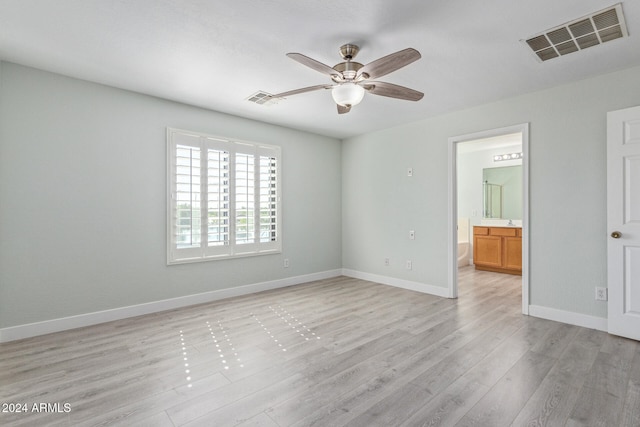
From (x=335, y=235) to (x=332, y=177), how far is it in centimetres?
109

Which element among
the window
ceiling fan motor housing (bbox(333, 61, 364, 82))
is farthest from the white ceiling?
the window

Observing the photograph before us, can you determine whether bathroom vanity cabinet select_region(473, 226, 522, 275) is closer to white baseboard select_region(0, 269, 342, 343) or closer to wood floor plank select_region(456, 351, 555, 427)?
wood floor plank select_region(456, 351, 555, 427)

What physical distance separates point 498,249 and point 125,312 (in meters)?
6.24

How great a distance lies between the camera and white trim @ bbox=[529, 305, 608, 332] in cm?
314

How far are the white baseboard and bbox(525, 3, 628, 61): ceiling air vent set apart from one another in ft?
13.9

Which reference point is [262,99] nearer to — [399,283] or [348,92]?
[348,92]

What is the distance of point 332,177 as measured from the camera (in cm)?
579

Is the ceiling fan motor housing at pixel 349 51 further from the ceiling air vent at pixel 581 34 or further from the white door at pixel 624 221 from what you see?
the white door at pixel 624 221

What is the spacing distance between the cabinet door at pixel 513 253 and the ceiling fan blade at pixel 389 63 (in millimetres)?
4943

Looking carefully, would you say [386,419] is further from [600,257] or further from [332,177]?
[332,177]

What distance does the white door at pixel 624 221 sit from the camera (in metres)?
2.87

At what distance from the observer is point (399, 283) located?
4.96 meters

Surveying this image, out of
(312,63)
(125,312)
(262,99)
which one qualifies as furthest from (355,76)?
(125,312)

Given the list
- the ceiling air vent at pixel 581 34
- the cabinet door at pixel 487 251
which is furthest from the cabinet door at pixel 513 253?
the ceiling air vent at pixel 581 34
